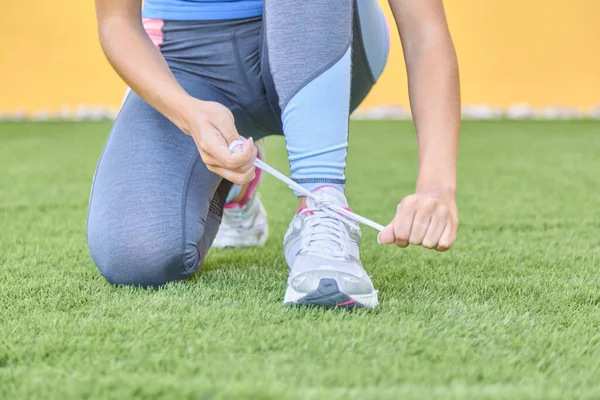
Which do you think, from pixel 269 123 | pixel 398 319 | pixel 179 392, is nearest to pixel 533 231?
pixel 269 123

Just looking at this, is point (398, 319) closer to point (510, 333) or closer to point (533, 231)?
point (510, 333)

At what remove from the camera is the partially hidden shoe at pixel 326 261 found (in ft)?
2.63

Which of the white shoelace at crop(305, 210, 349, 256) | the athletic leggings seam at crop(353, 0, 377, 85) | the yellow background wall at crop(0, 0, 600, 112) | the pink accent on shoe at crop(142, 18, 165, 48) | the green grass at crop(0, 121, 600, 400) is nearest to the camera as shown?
the green grass at crop(0, 121, 600, 400)

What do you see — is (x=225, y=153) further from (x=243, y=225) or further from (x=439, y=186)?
(x=243, y=225)

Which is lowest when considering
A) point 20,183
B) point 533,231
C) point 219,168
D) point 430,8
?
point 20,183

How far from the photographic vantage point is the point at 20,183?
2070mm

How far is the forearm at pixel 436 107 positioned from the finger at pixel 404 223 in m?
0.07

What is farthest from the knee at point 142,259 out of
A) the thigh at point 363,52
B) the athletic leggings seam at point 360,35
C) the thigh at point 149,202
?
the athletic leggings seam at point 360,35

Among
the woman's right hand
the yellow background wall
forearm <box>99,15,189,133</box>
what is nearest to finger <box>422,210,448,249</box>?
the woman's right hand

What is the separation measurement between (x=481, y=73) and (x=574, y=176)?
277 cm

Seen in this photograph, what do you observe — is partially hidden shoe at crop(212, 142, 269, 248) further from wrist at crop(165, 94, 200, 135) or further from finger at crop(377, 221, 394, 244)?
finger at crop(377, 221, 394, 244)

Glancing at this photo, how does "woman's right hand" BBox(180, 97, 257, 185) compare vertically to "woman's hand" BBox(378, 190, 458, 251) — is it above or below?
above

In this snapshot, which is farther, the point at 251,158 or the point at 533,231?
the point at 533,231

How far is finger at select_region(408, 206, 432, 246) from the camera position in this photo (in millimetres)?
737
